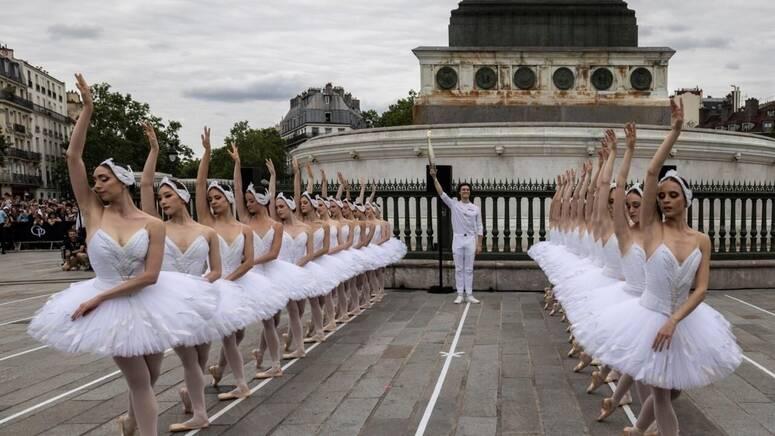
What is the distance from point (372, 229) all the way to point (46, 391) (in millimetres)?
7512

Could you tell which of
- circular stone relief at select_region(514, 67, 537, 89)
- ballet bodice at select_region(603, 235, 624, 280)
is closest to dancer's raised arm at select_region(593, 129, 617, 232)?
ballet bodice at select_region(603, 235, 624, 280)

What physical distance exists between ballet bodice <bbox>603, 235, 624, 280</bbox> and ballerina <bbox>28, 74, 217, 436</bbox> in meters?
4.22

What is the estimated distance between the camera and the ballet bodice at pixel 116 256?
5.65m

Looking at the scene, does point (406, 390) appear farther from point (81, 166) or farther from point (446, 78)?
point (446, 78)

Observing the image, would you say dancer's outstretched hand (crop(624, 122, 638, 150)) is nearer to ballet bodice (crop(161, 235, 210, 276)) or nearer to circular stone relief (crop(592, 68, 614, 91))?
ballet bodice (crop(161, 235, 210, 276))

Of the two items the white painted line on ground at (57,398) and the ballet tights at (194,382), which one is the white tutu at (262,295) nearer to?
the ballet tights at (194,382)

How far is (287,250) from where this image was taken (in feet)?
32.9

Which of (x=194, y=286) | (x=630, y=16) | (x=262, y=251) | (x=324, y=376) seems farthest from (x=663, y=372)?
(x=630, y=16)

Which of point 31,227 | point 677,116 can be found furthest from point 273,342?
point 31,227

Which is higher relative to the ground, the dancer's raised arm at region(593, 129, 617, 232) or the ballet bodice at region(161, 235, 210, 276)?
the dancer's raised arm at region(593, 129, 617, 232)

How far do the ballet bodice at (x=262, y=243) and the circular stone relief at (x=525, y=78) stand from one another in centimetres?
2098

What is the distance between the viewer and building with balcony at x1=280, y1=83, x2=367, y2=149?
5748 inches

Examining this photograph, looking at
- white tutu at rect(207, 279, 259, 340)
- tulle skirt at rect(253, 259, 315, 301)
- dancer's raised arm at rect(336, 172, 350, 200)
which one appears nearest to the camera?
white tutu at rect(207, 279, 259, 340)

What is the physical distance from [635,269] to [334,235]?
6823mm
